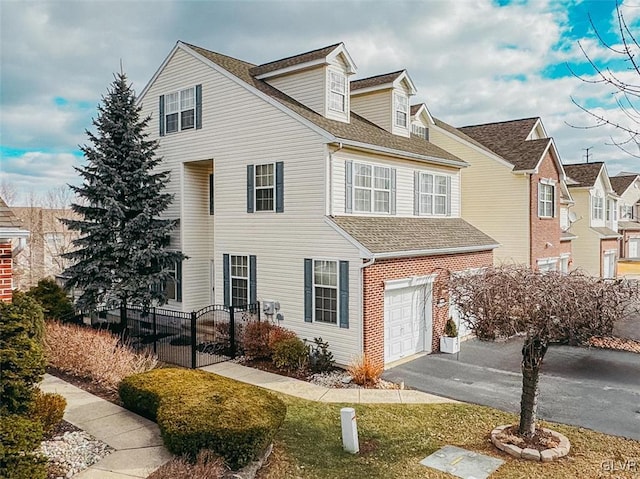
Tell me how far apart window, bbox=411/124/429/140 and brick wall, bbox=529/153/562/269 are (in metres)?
5.71

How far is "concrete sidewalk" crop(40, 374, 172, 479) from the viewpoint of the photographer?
6590 millimetres

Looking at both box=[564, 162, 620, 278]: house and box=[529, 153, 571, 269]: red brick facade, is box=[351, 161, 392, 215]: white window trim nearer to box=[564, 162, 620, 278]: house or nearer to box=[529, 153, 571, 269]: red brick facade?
box=[529, 153, 571, 269]: red brick facade

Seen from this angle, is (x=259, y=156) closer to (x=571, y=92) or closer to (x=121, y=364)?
(x=121, y=364)

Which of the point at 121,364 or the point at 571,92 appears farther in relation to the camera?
the point at 121,364

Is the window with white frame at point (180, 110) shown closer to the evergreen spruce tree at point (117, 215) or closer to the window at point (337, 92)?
the evergreen spruce tree at point (117, 215)

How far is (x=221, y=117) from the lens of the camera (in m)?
16.6

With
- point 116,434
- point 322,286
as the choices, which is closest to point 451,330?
point 322,286

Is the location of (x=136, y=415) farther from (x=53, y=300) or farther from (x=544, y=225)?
(x=544, y=225)

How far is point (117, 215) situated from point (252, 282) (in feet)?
18.6

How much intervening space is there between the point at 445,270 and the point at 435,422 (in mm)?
7537

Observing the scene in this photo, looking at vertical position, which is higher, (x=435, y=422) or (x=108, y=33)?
(x=108, y=33)

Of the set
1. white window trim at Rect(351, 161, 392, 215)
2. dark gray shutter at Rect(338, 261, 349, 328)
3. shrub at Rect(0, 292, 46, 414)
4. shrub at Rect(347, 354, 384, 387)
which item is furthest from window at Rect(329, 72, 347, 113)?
shrub at Rect(0, 292, 46, 414)

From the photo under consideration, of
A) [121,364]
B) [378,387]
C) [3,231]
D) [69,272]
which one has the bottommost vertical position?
[378,387]

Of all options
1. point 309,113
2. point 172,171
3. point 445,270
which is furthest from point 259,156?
point 445,270
